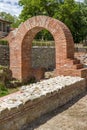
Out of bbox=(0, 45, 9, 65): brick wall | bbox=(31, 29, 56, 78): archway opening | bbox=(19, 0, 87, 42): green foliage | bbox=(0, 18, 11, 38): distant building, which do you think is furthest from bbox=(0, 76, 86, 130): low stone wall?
bbox=(0, 18, 11, 38): distant building

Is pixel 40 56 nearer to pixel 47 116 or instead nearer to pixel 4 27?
pixel 4 27

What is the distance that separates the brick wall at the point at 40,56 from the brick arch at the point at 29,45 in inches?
426

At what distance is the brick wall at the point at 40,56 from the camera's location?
23.4 m

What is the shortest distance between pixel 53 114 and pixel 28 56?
20.7 ft

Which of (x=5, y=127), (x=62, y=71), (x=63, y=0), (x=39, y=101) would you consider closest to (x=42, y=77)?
(x=62, y=71)

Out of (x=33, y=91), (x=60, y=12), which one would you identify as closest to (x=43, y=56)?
(x=60, y=12)

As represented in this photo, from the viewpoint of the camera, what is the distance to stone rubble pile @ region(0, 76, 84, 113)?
17.9 feet

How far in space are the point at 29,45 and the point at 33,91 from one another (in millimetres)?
6192

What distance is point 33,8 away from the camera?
1642 inches

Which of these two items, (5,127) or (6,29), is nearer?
(5,127)

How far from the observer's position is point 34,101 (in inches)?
237

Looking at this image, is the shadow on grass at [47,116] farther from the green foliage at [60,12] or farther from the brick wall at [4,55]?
the green foliage at [60,12]

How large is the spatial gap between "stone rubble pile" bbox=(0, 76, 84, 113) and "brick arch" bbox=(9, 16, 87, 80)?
4.20 feet

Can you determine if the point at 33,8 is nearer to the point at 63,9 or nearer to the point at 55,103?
the point at 63,9
